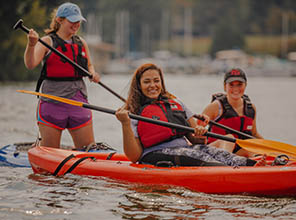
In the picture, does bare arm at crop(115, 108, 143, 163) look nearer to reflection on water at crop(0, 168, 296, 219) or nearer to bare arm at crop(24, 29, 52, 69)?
reflection on water at crop(0, 168, 296, 219)

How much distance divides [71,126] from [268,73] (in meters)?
43.3

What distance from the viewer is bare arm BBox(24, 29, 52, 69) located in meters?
4.54

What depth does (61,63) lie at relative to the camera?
16.0 ft

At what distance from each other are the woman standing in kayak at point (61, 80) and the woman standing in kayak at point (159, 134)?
30.5 inches

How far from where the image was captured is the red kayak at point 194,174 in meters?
3.96

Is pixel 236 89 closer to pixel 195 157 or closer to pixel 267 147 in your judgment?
pixel 267 147

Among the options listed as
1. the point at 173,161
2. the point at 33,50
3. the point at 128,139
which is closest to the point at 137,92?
the point at 128,139

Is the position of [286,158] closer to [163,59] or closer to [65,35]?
[65,35]

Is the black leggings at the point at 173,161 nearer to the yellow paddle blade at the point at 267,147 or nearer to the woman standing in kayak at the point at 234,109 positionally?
the yellow paddle blade at the point at 267,147

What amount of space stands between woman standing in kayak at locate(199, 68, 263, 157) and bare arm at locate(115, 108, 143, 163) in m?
1.02

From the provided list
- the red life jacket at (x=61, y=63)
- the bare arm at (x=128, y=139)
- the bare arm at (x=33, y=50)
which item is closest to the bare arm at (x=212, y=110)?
the bare arm at (x=128, y=139)

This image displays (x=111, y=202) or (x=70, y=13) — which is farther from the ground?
(x=70, y=13)

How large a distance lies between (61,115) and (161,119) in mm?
1035

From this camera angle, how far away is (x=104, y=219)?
11.9 feet
